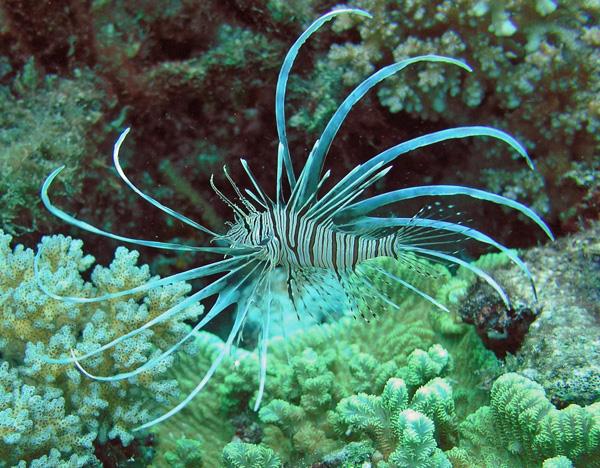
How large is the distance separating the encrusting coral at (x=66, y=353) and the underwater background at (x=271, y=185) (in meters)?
0.01

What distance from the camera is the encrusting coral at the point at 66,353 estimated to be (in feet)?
7.11

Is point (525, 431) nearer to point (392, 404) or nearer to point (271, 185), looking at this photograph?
point (392, 404)

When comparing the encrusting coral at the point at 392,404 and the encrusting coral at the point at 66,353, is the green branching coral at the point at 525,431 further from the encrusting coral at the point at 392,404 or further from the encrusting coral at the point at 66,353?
the encrusting coral at the point at 66,353

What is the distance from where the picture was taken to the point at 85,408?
7.47 ft

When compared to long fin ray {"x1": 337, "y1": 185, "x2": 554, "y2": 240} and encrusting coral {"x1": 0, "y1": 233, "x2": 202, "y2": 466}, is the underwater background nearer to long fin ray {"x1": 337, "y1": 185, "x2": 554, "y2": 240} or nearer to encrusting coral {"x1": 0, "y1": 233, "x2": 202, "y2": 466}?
encrusting coral {"x1": 0, "y1": 233, "x2": 202, "y2": 466}

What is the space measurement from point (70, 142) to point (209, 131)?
0.91 meters

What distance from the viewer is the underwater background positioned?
89.0 inches

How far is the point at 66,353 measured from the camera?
2.29 m

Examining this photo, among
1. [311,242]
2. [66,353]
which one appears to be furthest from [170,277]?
[66,353]

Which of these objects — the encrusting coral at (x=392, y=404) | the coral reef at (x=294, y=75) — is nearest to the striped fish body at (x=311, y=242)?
the encrusting coral at (x=392, y=404)

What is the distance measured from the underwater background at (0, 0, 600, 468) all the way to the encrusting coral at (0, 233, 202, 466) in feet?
0.03

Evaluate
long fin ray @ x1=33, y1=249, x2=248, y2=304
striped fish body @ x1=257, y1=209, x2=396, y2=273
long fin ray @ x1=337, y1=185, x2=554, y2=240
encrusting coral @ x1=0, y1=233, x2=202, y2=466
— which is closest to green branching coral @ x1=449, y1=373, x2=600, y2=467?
long fin ray @ x1=337, y1=185, x2=554, y2=240

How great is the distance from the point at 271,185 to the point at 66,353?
209 cm

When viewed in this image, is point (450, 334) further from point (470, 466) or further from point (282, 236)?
point (282, 236)
